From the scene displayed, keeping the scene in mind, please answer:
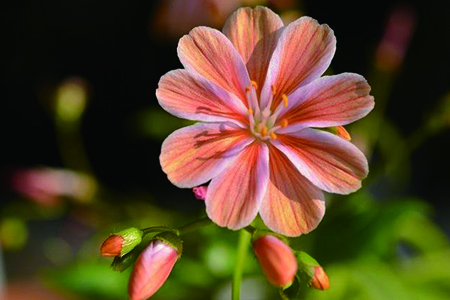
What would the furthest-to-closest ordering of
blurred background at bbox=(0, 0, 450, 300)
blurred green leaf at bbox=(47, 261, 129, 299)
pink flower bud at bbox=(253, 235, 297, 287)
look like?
1. blurred background at bbox=(0, 0, 450, 300)
2. blurred green leaf at bbox=(47, 261, 129, 299)
3. pink flower bud at bbox=(253, 235, 297, 287)

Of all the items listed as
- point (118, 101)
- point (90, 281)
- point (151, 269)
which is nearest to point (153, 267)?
point (151, 269)

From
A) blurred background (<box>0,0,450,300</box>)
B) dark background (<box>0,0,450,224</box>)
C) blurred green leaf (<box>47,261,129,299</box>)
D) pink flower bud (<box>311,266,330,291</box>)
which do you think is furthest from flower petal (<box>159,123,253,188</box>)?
dark background (<box>0,0,450,224</box>)

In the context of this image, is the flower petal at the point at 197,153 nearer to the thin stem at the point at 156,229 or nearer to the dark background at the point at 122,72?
the thin stem at the point at 156,229

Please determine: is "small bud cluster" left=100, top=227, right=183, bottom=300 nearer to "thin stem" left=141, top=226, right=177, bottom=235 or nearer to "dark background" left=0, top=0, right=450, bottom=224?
"thin stem" left=141, top=226, right=177, bottom=235

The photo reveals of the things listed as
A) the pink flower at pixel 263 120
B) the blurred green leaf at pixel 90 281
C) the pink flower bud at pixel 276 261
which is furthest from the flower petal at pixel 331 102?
the blurred green leaf at pixel 90 281

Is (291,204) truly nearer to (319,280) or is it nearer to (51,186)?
(319,280)
